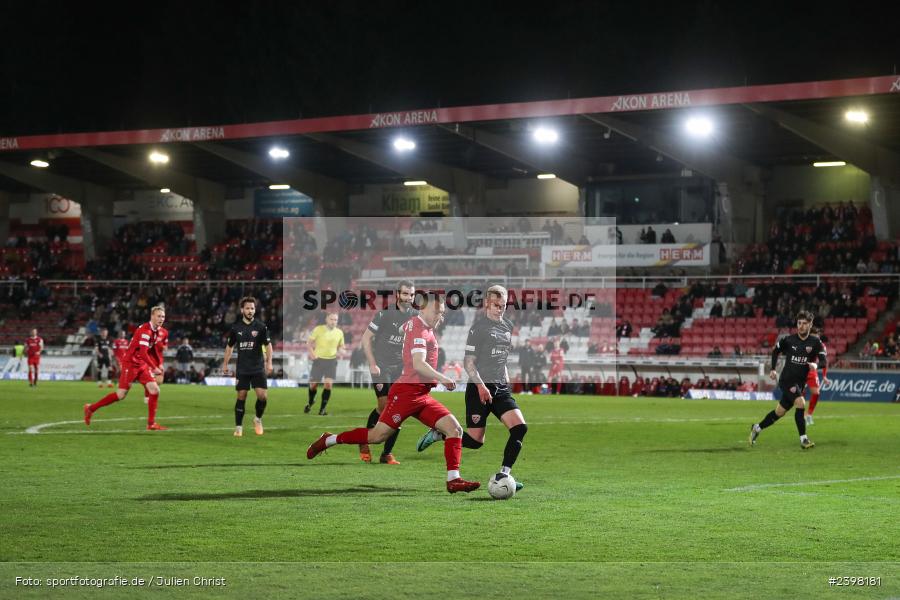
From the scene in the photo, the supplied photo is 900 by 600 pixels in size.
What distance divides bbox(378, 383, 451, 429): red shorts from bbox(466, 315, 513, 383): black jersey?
24.3 inches

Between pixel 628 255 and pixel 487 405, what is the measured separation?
3733cm

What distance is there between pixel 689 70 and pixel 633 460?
57.2 meters

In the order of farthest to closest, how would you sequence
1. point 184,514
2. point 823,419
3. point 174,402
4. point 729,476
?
point 174,402 → point 823,419 → point 729,476 → point 184,514

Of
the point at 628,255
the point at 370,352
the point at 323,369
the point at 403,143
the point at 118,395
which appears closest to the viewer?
the point at 370,352

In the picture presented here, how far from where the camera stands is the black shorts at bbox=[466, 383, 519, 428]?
12242mm

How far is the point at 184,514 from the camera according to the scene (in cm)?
1051

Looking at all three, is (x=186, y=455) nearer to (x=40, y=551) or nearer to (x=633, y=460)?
(x=633, y=460)

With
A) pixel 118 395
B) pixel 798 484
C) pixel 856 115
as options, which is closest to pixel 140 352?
pixel 118 395

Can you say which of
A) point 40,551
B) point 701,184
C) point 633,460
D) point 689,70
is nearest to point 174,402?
point 633,460

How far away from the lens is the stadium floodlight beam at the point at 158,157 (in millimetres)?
53612

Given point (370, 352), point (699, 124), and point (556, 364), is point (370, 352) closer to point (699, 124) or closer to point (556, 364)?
point (556, 364)

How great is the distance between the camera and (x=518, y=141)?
47.8m

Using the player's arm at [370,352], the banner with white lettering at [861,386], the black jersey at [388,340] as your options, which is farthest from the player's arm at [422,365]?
the banner with white lettering at [861,386]

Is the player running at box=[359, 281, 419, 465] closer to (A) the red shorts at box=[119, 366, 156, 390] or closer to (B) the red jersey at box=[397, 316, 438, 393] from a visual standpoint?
(B) the red jersey at box=[397, 316, 438, 393]
